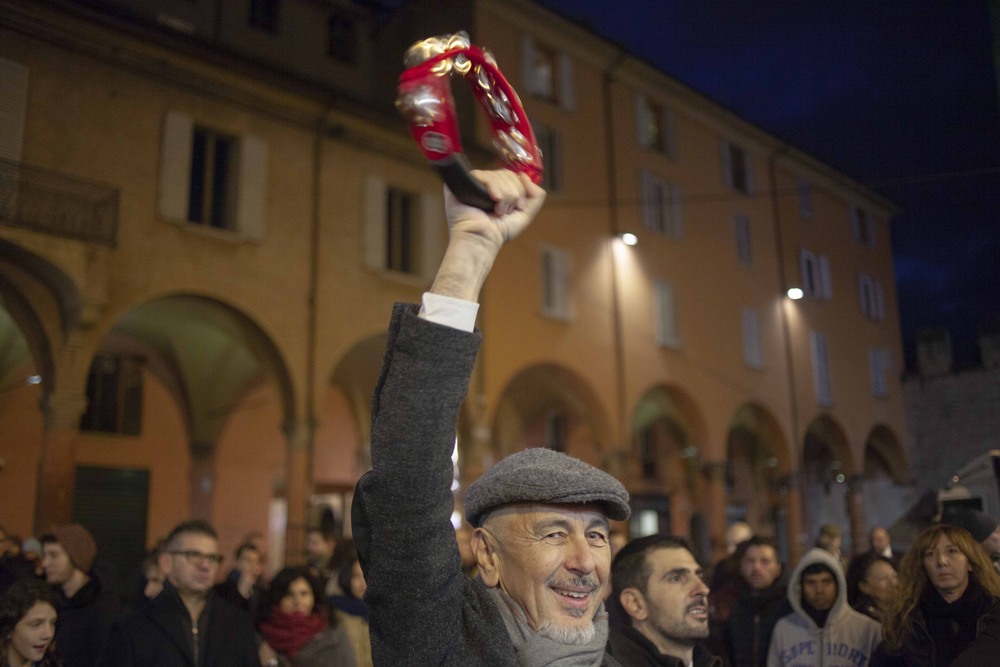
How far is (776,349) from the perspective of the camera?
2147cm

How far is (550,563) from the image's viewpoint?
1.75 m

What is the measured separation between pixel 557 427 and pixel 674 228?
5235 mm

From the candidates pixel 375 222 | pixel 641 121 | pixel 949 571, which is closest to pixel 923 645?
pixel 949 571

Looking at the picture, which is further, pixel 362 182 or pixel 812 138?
pixel 812 138

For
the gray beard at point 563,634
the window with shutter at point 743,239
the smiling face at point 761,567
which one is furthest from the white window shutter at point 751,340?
the gray beard at point 563,634

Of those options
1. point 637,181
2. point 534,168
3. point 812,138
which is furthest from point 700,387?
point 534,168

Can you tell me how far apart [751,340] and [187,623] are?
59.5ft

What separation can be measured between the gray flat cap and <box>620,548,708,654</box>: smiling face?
1.71 metres

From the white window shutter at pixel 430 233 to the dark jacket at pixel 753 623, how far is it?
10118mm

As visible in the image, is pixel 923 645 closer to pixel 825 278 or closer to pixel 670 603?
pixel 670 603

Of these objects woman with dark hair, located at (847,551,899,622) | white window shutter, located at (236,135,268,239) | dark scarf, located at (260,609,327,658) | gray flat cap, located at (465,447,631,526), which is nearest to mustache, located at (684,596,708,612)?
gray flat cap, located at (465,447,631,526)

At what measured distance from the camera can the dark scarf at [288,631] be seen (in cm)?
549

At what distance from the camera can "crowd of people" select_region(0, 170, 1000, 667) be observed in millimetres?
1486

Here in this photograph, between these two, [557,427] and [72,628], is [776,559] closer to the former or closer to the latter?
[72,628]
